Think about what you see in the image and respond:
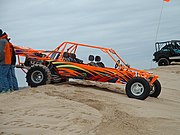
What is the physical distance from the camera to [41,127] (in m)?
5.87

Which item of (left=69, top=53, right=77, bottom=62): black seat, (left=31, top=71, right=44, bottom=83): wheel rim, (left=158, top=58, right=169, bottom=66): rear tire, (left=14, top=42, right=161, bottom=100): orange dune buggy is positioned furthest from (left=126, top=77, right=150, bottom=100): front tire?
(left=158, top=58, right=169, bottom=66): rear tire

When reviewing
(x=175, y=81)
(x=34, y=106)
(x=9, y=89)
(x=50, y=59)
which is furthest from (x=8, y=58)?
(x=175, y=81)

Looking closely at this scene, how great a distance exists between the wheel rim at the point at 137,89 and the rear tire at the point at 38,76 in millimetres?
2758

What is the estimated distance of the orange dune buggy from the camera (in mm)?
11414

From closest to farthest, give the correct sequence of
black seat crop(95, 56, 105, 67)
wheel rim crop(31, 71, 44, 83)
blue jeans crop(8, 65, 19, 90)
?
1. blue jeans crop(8, 65, 19, 90)
2. wheel rim crop(31, 71, 44, 83)
3. black seat crop(95, 56, 105, 67)

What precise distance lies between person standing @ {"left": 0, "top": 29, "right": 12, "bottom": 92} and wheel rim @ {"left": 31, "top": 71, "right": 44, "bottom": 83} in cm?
149

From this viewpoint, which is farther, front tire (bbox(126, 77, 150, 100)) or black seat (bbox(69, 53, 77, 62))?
black seat (bbox(69, 53, 77, 62))

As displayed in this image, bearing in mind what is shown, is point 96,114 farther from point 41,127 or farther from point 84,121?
point 41,127

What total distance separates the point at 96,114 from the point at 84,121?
2.41 feet

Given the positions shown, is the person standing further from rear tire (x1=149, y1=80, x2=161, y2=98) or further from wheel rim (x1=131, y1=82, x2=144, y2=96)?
rear tire (x1=149, y1=80, x2=161, y2=98)

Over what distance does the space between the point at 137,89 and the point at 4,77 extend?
405 cm

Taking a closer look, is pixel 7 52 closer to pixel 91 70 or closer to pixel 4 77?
pixel 4 77

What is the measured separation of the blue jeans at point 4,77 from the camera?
1002 centimetres

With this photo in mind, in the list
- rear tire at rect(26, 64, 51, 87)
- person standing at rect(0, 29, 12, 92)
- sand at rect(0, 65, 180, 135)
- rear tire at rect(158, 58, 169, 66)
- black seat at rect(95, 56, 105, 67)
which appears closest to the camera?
sand at rect(0, 65, 180, 135)
